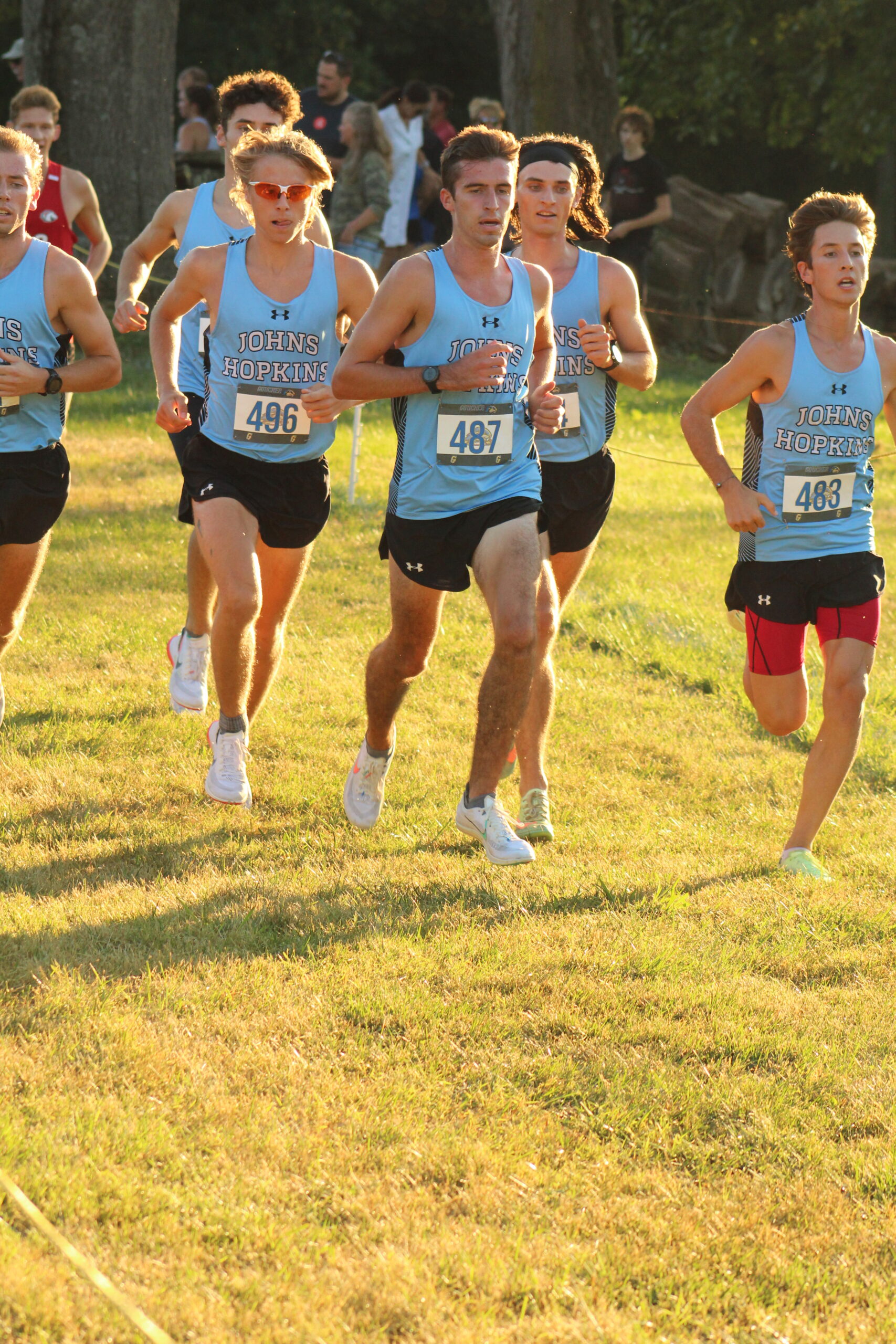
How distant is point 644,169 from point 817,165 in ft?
60.1

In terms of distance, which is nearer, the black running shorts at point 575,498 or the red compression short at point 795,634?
the red compression short at point 795,634

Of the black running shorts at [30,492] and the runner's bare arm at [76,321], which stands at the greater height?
the runner's bare arm at [76,321]

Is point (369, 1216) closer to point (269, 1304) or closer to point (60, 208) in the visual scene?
point (269, 1304)

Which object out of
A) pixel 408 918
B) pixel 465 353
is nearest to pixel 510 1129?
pixel 408 918

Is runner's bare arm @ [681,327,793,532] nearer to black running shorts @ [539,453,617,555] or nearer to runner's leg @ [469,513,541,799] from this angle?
black running shorts @ [539,453,617,555]

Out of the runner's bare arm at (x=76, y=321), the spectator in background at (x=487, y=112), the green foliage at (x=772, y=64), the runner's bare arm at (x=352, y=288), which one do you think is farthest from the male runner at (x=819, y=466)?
the green foliage at (x=772, y=64)

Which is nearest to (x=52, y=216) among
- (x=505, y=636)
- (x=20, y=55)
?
(x=505, y=636)

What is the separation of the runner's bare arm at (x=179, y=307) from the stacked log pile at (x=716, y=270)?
1403 centimetres

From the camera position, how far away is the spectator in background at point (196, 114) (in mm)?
16234

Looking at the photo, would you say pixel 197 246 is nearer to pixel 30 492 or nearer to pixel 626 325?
pixel 30 492

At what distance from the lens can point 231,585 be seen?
5.29m


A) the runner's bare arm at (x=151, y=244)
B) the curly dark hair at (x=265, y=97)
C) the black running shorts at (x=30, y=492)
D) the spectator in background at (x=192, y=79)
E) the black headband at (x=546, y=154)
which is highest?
the spectator in background at (x=192, y=79)

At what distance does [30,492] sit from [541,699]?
1874 mm

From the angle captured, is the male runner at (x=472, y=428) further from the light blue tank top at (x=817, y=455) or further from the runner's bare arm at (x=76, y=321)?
the runner's bare arm at (x=76, y=321)
